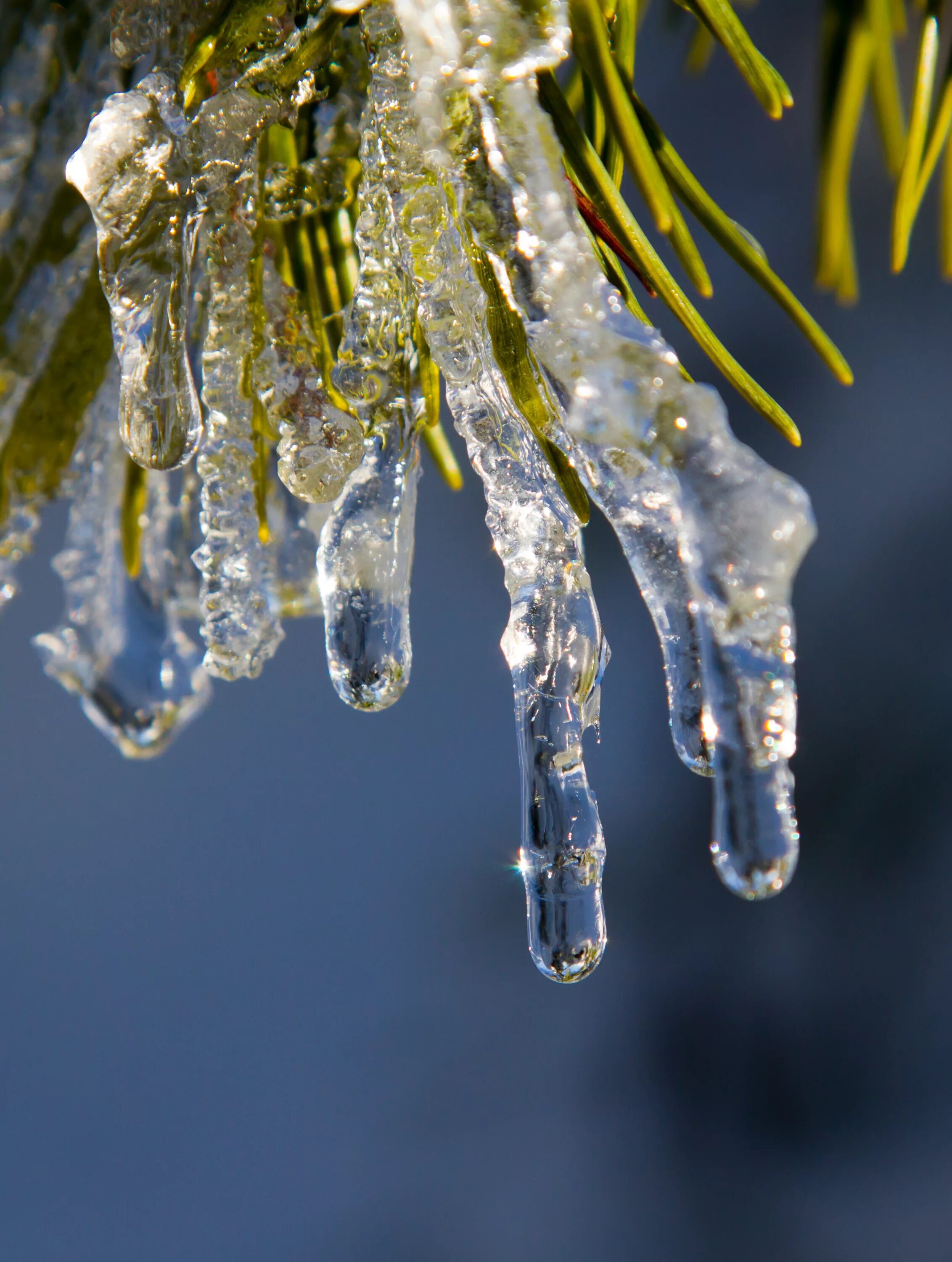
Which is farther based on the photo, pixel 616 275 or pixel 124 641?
pixel 124 641

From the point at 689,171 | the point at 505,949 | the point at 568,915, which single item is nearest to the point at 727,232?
the point at 689,171

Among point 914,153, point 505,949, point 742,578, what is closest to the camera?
point 742,578

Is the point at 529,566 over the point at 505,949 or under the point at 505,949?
over

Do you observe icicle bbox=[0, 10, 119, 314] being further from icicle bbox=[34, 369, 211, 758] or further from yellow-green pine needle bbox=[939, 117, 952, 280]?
yellow-green pine needle bbox=[939, 117, 952, 280]

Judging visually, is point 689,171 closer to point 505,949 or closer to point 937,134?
point 937,134

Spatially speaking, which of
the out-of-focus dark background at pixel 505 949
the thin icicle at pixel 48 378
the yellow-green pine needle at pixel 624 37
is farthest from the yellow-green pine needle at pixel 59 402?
the out-of-focus dark background at pixel 505 949

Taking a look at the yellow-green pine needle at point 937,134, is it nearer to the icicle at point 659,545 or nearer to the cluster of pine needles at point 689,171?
the cluster of pine needles at point 689,171

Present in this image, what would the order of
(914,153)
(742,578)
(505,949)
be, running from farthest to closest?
1. (505,949)
2. (914,153)
3. (742,578)

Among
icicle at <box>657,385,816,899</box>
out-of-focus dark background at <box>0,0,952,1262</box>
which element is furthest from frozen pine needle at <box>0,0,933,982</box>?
out-of-focus dark background at <box>0,0,952,1262</box>
